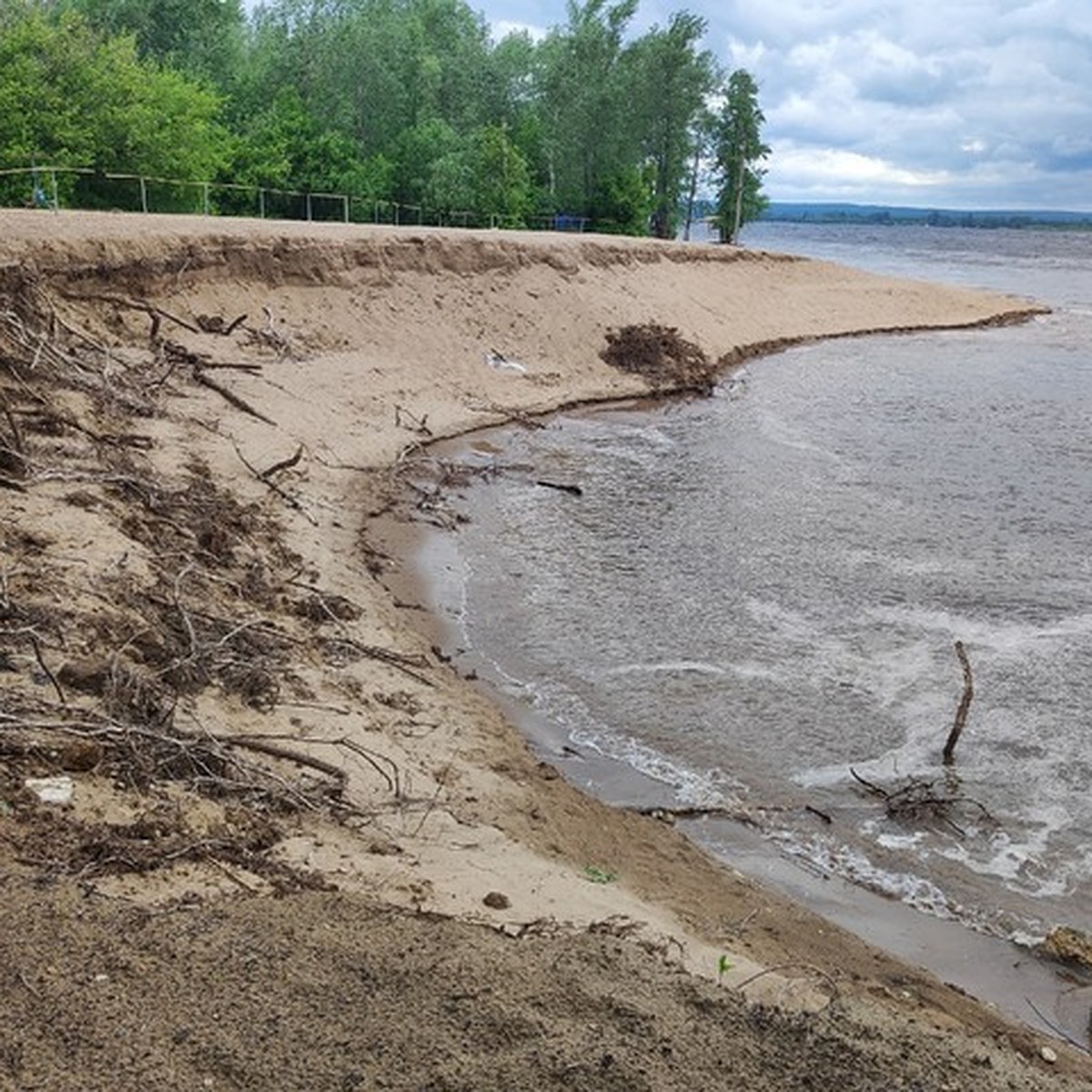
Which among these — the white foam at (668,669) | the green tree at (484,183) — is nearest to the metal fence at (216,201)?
the green tree at (484,183)

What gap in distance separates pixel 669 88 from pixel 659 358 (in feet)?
100

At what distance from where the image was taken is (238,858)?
5.44 meters

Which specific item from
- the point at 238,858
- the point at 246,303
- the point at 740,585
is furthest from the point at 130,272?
the point at 238,858

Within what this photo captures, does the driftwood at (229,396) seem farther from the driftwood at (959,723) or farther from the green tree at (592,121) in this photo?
the green tree at (592,121)

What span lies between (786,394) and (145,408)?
1645cm

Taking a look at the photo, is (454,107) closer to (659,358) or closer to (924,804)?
(659,358)

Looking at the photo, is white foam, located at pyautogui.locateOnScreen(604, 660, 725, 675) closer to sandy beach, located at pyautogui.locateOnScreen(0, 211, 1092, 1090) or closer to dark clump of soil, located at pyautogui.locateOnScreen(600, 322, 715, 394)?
sandy beach, located at pyautogui.locateOnScreen(0, 211, 1092, 1090)

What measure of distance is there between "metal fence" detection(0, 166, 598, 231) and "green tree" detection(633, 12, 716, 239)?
5980mm

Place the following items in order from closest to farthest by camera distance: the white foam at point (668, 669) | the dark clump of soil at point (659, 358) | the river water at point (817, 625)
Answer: the river water at point (817, 625) → the white foam at point (668, 669) → the dark clump of soil at point (659, 358)

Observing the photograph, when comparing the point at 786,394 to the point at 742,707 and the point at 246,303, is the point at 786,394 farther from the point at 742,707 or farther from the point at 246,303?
the point at 742,707

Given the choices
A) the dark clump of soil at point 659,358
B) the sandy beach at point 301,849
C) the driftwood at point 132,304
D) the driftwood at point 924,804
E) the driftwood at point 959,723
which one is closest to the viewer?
the sandy beach at point 301,849

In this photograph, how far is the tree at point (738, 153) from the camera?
200 feet

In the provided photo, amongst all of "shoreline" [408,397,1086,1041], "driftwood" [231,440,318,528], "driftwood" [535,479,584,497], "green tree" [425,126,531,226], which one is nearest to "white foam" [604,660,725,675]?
"shoreline" [408,397,1086,1041]

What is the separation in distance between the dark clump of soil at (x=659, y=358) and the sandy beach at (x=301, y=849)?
11.9m
